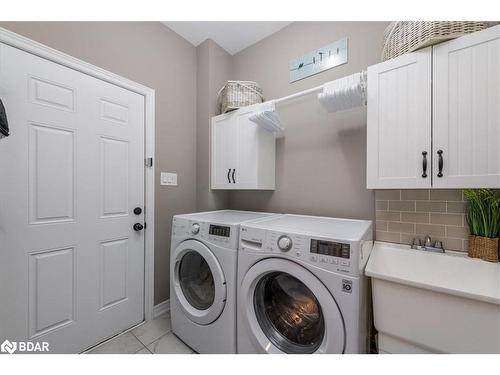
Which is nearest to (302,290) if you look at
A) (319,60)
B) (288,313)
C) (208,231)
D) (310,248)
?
(288,313)

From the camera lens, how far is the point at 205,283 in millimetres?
1577

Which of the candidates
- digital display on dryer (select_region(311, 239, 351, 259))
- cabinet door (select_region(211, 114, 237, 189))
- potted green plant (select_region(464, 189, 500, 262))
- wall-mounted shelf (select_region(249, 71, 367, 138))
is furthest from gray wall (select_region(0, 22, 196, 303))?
potted green plant (select_region(464, 189, 500, 262))

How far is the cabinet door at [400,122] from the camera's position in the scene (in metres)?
1.10

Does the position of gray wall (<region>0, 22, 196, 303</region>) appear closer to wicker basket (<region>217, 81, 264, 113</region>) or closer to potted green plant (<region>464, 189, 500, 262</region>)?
wicker basket (<region>217, 81, 264, 113</region>)

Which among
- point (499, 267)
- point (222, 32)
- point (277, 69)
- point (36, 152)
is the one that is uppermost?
point (222, 32)

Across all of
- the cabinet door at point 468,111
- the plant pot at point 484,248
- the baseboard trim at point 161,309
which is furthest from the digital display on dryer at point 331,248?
the baseboard trim at point 161,309

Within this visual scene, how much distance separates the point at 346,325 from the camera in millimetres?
943

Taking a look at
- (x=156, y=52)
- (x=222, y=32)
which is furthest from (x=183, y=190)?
(x=222, y=32)

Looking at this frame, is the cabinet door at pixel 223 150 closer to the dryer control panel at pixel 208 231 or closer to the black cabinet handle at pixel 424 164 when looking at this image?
the dryer control panel at pixel 208 231

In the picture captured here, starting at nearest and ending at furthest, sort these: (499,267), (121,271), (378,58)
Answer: (499,267), (378,58), (121,271)

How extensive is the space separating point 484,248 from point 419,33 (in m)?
1.18

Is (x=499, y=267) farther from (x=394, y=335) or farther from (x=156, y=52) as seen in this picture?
(x=156, y=52)

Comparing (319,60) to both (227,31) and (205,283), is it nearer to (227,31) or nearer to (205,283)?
(227,31)
